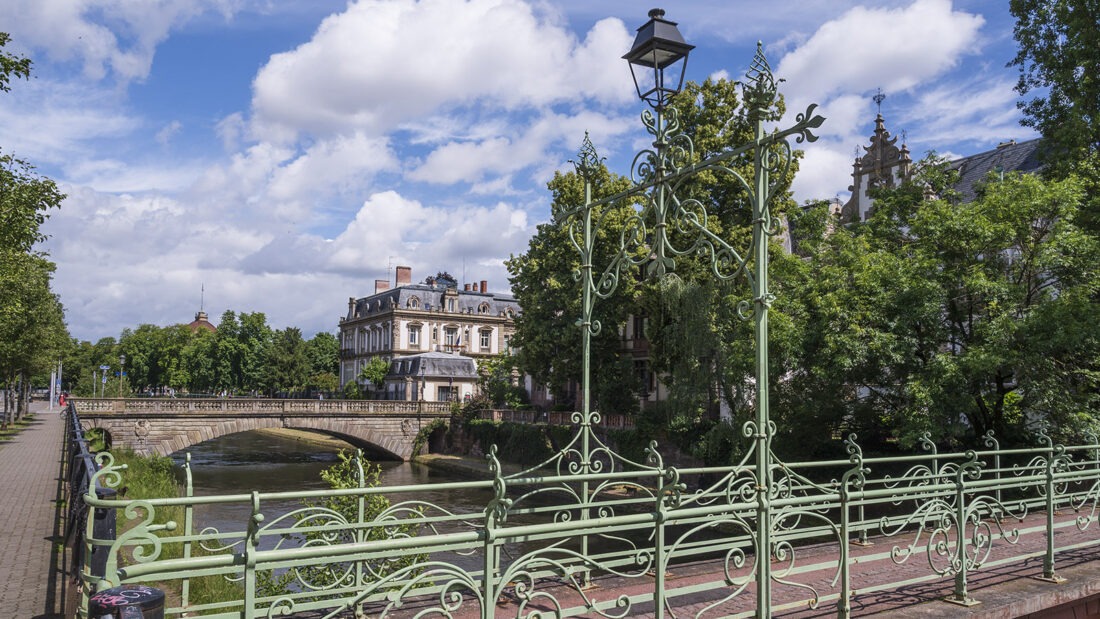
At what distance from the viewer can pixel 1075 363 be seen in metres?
15.8

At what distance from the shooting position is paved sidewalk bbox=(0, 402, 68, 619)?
7.84 metres

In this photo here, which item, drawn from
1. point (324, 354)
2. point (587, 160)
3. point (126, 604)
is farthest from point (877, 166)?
point (324, 354)

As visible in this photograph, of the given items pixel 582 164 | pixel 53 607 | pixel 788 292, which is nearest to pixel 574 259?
pixel 788 292

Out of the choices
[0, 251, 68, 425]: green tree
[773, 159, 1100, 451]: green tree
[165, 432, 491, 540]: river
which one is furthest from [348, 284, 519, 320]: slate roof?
[773, 159, 1100, 451]: green tree

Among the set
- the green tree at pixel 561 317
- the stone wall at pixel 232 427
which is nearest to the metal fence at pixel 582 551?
the green tree at pixel 561 317

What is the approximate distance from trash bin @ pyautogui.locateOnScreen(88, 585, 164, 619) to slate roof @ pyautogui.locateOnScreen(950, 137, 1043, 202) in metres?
29.9

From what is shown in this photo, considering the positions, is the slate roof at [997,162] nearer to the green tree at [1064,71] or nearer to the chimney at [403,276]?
the green tree at [1064,71]

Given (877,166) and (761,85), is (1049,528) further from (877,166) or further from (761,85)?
(877,166)

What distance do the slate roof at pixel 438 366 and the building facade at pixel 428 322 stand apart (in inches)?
383

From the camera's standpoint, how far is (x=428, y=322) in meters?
71.1

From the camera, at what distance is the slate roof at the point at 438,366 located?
181ft

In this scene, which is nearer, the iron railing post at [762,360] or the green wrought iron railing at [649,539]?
the green wrought iron railing at [649,539]

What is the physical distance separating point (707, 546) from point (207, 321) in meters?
152

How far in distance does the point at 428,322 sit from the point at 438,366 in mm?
15504
